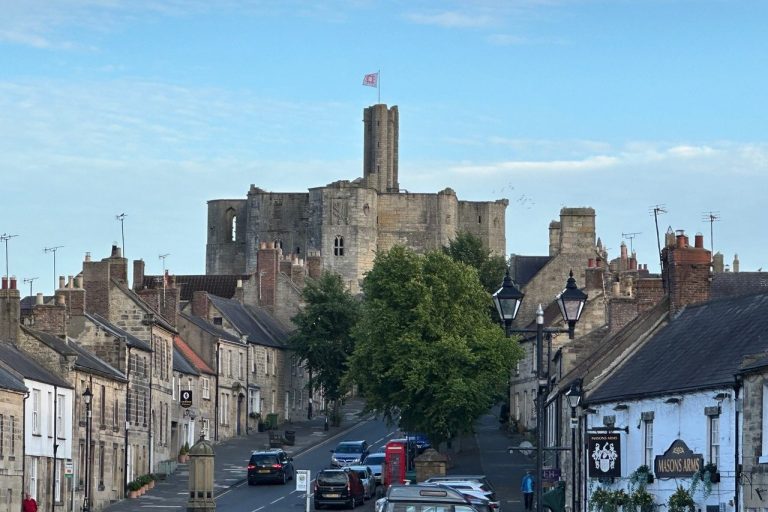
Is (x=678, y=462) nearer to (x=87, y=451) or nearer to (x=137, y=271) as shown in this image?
(x=87, y=451)

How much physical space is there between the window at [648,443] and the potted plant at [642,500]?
85cm

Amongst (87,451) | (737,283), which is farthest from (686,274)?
(737,283)

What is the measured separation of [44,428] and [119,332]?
47.3ft

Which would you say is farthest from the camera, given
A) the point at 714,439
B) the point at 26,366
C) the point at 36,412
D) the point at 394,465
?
the point at 394,465

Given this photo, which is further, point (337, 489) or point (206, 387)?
point (206, 387)

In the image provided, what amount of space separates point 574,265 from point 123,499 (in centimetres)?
5103

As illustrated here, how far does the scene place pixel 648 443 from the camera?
47.0 metres

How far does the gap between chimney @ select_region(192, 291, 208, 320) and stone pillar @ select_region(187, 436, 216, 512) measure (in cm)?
4998

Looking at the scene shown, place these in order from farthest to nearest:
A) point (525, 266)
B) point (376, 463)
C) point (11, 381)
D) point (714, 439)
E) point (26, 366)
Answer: point (525, 266)
point (376, 463)
point (26, 366)
point (11, 381)
point (714, 439)

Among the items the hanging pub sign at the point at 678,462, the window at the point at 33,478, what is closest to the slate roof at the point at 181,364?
the window at the point at 33,478

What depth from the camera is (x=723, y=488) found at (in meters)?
41.4

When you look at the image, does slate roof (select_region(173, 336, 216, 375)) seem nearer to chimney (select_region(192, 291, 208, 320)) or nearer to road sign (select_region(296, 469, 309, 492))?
chimney (select_region(192, 291, 208, 320))

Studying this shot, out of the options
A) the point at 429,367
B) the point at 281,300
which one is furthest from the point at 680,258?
the point at 281,300

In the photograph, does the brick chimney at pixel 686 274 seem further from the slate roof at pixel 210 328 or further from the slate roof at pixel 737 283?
the slate roof at pixel 210 328
